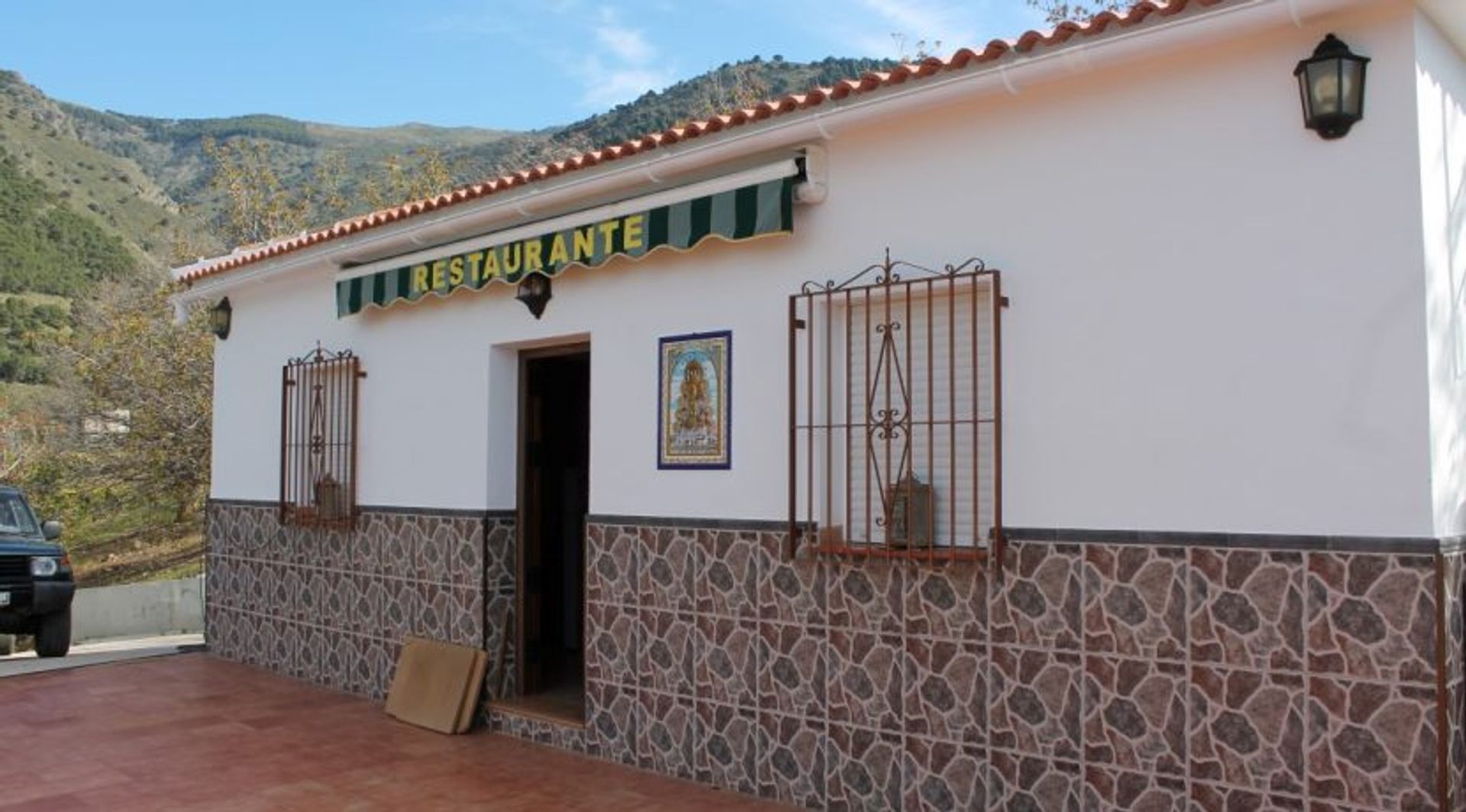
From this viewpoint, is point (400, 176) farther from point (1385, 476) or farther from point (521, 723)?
point (1385, 476)

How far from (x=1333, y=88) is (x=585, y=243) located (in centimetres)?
447

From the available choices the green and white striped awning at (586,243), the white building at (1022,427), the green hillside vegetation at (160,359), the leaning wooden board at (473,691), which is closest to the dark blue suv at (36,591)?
the green and white striped awning at (586,243)

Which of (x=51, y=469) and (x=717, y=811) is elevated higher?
(x=51, y=469)

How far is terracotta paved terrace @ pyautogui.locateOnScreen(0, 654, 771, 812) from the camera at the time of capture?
22.1 ft

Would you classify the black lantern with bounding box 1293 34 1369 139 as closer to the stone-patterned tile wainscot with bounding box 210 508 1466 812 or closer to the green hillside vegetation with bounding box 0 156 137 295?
the stone-patterned tile wainscot with bounding box 210 508 1466 812

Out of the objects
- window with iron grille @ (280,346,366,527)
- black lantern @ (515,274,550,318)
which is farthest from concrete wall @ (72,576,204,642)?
black lantern @ (515,274,550,318)

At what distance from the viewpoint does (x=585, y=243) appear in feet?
24.8

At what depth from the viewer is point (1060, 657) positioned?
5387 mm

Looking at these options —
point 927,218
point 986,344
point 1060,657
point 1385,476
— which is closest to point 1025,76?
point 927,218

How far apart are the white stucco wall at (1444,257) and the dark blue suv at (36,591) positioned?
40.2ft

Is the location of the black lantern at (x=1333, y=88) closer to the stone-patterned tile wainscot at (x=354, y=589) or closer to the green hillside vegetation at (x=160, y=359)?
the stone-patterned tile wainscot at (x=354, y=589)

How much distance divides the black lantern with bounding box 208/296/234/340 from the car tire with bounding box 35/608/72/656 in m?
3.31

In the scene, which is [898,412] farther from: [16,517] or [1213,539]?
[16,517]

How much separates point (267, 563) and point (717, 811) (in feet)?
21.3
